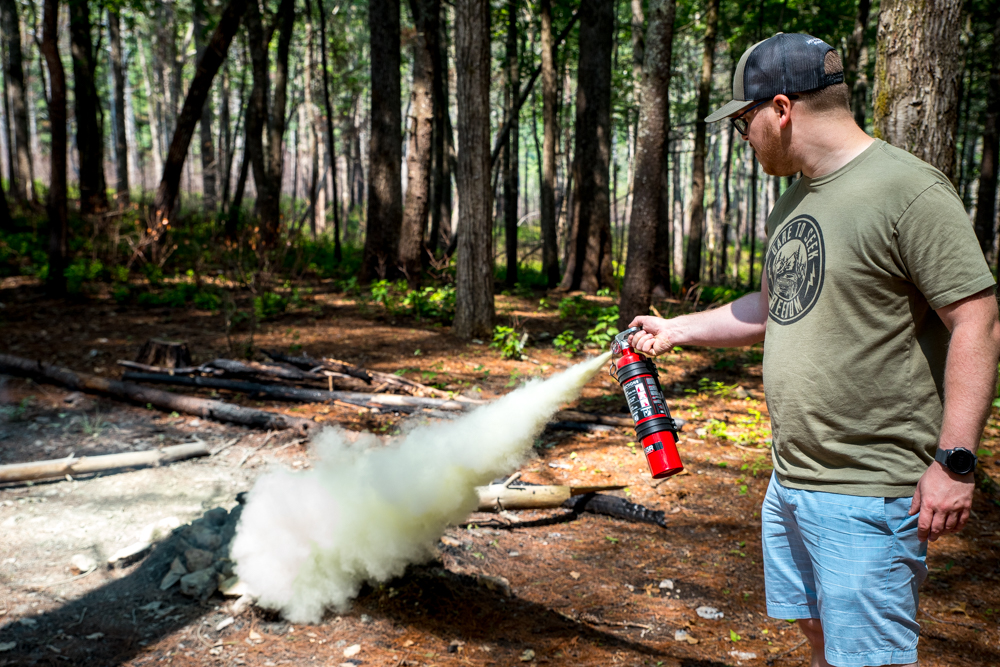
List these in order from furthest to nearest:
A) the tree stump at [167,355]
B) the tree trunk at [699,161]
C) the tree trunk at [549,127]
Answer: the tree trunk at [699,161]
the tree trunk at [549,127]
the tree stump at [167,355]

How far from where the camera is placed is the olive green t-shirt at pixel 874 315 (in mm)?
1713

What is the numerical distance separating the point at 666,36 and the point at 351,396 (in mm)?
5125

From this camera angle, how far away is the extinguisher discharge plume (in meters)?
3.51

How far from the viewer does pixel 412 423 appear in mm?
6176

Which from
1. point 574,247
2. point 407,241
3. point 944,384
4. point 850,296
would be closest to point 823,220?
point 850,296

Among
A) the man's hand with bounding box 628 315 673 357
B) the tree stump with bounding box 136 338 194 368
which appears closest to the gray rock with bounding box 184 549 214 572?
the man's hand with bounding box 628 315 673 357

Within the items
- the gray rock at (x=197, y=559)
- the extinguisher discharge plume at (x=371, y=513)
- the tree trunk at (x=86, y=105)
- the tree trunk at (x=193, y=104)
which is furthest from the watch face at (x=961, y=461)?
the tree trunk at (x=86, y=105)

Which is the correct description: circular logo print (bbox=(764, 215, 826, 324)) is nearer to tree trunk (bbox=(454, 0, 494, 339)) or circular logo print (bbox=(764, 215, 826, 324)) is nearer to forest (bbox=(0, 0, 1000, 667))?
forest (bbox=(0, 0, 1000, 667))

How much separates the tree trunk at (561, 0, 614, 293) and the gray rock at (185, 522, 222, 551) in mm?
10974

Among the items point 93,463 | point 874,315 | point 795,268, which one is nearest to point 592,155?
point 93,463

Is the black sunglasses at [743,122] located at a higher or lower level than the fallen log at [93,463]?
higher

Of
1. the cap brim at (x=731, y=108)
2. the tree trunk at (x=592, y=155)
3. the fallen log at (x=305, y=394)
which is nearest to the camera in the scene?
the cap brim at (x=731, y=108)

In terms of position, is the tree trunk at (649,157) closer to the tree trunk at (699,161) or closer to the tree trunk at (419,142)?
the tree trunk at (419,142)

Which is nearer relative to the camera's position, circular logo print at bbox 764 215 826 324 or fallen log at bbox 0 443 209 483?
circular logo print at bbox 764 215 826 324
